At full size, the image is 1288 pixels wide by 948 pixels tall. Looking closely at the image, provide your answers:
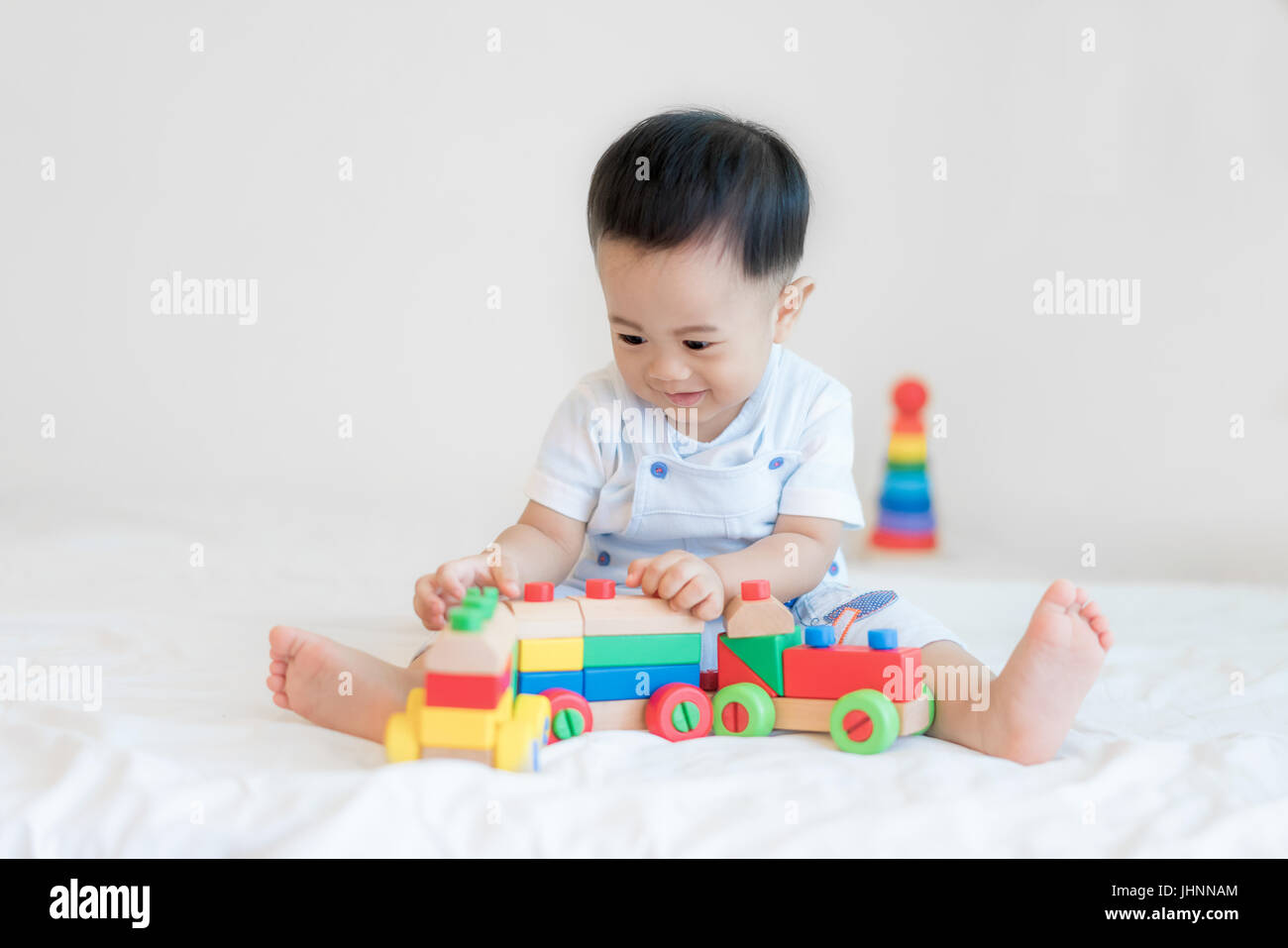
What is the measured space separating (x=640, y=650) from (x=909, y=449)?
4.37 feet

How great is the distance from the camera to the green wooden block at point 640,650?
1099 millimetres

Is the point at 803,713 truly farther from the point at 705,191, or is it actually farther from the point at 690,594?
the point at 705,191

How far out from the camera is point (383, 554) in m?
1.98

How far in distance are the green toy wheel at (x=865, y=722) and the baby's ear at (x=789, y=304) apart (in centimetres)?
44

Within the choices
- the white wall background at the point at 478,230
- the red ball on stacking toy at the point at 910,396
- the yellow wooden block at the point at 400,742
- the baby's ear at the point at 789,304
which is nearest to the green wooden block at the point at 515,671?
the yellow wooden block at the point at 400,742

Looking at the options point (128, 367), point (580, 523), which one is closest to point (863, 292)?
point (580, 523)

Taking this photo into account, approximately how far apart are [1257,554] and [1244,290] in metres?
0.49

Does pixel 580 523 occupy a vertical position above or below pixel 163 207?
below

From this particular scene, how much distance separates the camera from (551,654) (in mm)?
1084

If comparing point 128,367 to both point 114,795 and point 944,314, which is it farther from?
point 114,795
